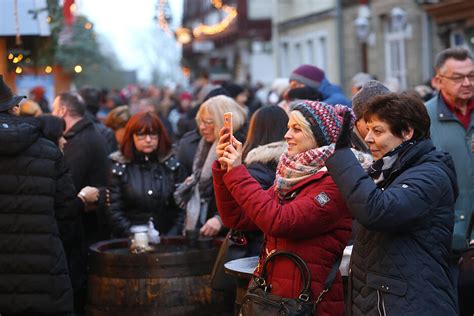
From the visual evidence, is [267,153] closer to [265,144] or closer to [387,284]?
[265,144]

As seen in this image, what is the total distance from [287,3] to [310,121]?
107 feet

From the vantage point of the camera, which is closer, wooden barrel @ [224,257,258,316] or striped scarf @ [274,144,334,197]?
striped scarf @ [274,144,334,197]

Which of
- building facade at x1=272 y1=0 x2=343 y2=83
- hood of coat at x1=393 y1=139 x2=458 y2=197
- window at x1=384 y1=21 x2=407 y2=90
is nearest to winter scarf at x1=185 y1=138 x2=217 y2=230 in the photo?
hood of coat at x1=393 y1=139 x2=458 y2=197

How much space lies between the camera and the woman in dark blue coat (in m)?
4.52

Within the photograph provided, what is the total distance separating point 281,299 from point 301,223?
413 mm

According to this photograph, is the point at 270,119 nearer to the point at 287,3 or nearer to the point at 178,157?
the point at 178,157

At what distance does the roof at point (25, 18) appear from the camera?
25.9 ft

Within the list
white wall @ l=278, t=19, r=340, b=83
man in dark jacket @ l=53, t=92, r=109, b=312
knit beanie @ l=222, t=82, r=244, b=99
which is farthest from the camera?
white wall @ l=278, t=19, r=340, b=83

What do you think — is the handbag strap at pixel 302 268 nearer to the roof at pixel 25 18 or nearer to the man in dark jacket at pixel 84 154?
the man in dark jacket at pixel 84 154

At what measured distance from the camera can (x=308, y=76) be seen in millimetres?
10711

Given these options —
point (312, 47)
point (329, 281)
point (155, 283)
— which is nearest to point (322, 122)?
point (329, 281)

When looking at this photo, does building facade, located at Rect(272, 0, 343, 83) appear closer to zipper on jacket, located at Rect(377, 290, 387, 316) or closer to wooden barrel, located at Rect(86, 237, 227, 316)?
wooden barrel, located at Rect(86, 237, 227, 316)

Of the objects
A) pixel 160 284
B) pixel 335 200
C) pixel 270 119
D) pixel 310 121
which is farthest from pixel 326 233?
pixel 160 284

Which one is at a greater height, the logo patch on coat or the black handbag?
the logo patch on coat
